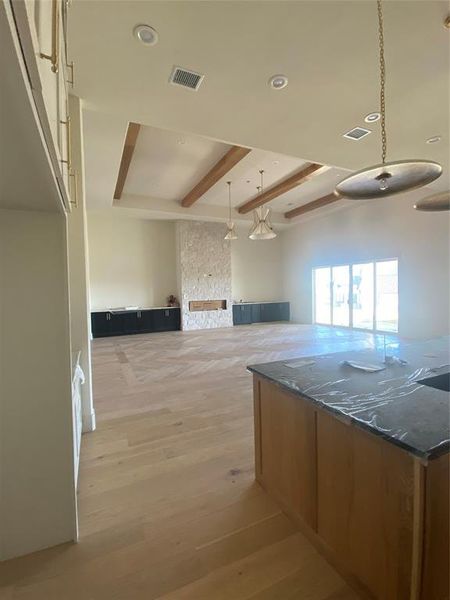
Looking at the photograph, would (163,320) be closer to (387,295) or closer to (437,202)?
(387,295)

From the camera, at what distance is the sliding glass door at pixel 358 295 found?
26.2ft

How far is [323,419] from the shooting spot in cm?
148

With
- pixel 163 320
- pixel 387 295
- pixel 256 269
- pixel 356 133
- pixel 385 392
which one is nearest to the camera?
pixel 385 392

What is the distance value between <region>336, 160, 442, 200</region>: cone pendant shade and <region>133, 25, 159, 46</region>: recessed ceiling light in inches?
77.1

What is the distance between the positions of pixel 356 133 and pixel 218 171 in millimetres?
3035

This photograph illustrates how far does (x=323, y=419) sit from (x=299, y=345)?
5.73 meters

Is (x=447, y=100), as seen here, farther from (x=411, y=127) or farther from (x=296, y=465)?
(x=296, y=465)

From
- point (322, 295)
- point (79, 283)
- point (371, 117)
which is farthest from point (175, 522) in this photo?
point (322, 295)

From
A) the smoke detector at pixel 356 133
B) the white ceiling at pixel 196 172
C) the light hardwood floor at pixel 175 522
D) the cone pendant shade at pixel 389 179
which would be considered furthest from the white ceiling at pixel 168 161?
the light hardwood floor at pixel 175 522

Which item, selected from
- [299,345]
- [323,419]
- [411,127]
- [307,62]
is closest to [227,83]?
[307,62]

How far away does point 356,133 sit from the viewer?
3805mm

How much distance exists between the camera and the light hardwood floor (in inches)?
55.1

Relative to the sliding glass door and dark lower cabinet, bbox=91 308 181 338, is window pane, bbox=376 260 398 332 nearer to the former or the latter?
the sliding glass door

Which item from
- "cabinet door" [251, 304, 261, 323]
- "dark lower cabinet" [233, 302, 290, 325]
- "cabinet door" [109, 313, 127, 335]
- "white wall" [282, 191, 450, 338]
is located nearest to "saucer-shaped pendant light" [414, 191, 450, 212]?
"white wall" [282, 191, 450, 338]
